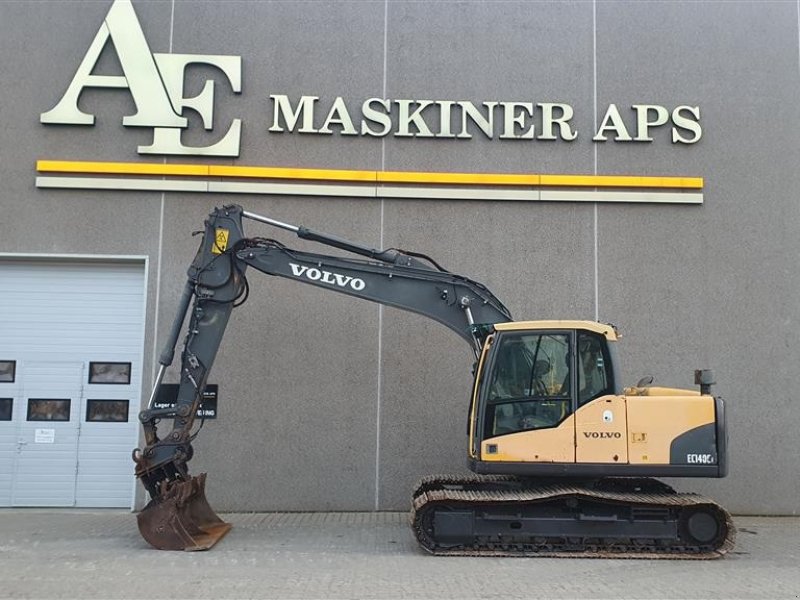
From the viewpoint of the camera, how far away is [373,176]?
1134cm

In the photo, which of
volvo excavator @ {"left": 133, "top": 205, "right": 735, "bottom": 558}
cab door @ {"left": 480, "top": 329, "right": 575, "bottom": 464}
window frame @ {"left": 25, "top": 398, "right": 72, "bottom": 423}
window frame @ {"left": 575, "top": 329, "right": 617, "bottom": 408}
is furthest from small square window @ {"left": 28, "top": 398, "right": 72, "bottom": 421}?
window frame @ {"left": 575, "top": 329, "right": 617, "bottom": 408}

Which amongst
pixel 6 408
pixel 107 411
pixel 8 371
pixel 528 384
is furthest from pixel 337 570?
pixel 8 371

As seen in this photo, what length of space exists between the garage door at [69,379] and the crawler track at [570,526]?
5.40 metres

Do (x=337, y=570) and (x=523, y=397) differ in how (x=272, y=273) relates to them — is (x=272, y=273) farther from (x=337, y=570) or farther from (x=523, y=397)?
(x=337, y=570)

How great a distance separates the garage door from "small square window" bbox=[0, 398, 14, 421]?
0.01 metres

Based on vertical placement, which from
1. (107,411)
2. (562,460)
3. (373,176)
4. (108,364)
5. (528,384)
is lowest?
(562,460)

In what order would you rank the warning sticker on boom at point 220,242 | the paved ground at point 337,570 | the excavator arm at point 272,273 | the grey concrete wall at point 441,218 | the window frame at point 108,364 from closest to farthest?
the paved ground at point 337,570 → the excavator arm at point 272,273 → the warning sticker on boom at point 220,242 → the grey concrete wall at point 441,218 → the window frame at point 108,364

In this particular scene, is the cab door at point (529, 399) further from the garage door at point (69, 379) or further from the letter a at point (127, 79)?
the letter a at point (127, 79)

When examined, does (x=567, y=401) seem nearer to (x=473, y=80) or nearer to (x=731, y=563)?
(x=731, y=563)

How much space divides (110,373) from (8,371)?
151 centimetres

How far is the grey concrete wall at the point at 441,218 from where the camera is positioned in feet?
36.2

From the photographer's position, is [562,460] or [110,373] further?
[110,373]

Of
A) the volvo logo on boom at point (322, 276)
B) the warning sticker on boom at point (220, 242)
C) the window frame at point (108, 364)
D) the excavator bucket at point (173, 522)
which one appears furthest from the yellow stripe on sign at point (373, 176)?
the excavator bucket at point (173, 522)

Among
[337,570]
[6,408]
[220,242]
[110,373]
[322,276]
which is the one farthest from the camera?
[110,373]
